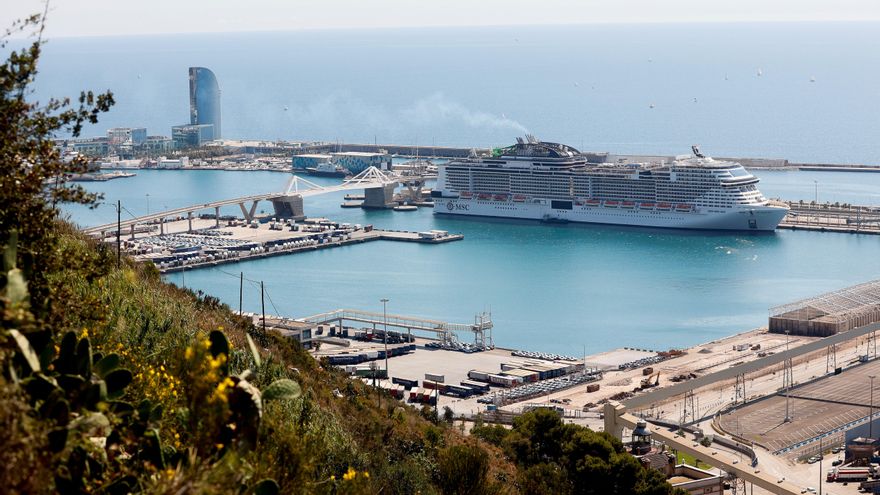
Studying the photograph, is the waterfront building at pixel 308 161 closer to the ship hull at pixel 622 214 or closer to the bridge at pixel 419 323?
the ship hull at pixel 622 214

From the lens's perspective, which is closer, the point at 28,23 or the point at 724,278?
the point at 28,23

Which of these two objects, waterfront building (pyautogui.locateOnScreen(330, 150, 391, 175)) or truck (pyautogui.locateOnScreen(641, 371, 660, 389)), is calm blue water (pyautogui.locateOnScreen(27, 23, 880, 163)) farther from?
truck (pyautogui.locateOnScreen(641, 371, 660, 389))

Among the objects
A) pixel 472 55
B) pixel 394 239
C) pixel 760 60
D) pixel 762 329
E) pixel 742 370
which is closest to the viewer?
pixel 742 370

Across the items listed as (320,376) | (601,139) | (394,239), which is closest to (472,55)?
(601,139)

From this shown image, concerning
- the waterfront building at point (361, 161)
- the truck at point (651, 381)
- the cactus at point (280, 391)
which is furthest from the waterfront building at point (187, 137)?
the cactus at point (280, 391)

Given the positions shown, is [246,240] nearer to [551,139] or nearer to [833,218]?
[833,218]

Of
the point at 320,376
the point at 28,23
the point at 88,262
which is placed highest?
the point at 28,23

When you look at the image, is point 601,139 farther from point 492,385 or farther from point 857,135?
point 492,385

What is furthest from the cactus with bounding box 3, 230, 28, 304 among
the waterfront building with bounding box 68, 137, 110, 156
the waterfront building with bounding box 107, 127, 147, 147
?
the waterfront building with bounding box 107, 127, 147, 147

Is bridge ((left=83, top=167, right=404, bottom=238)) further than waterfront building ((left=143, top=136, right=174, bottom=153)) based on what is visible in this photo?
No
